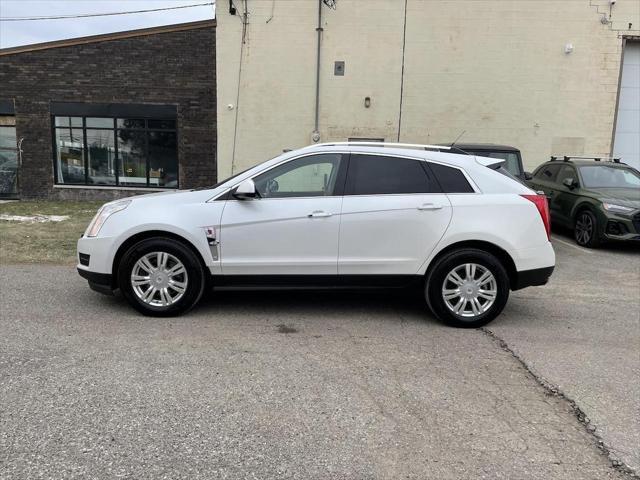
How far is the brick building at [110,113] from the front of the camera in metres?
15.6

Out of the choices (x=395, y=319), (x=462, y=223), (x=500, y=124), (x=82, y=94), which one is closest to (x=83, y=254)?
(x=395, y=319)

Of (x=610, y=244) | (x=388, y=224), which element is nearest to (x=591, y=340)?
(x=388, y=224)

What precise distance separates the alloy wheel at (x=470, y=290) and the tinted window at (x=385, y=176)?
2.83 ft

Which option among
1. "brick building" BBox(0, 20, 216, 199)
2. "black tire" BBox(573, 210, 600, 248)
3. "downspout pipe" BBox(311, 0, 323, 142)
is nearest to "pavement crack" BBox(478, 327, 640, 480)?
"black tire" BBox(573, 210, 600, 248)

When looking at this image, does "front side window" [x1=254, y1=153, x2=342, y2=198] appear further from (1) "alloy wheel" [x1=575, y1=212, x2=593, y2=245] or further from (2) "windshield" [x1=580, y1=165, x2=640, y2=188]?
(2) "windshield" [x1=580, y1=165, x2=640, y2=188]

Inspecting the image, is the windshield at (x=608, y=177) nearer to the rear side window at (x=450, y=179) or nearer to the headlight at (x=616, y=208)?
the headlight at (x=616, y=208)

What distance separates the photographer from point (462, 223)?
5180mm

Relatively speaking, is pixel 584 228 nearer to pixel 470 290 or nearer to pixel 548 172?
pixel 548 172

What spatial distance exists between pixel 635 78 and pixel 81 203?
16876mm

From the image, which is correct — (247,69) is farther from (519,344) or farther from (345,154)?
(519,344)

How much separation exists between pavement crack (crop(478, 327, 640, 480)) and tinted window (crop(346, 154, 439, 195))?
5.46ft

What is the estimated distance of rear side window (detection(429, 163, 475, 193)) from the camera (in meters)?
5.29

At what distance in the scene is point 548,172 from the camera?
12.3 m

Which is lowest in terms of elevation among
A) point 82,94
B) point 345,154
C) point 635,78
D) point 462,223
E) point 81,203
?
point 81,203
